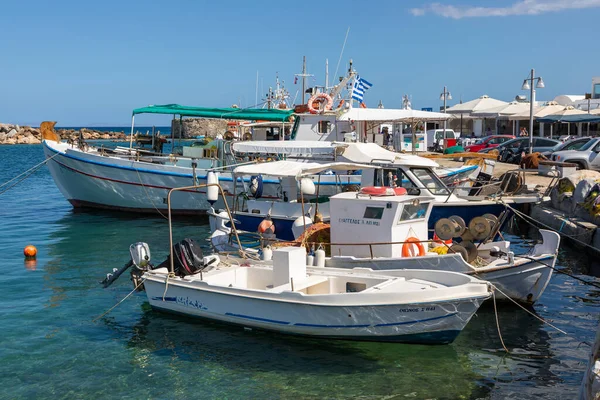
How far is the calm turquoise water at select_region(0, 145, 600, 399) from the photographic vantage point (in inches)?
359

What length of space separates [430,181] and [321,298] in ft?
23.1

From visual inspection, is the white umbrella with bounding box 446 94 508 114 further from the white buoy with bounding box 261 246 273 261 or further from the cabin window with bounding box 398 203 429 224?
the white buoy with bounding box 261 246 273 261

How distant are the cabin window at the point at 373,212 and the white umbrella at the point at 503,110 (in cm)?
3456

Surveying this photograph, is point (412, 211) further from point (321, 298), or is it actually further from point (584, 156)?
point (584, 156)

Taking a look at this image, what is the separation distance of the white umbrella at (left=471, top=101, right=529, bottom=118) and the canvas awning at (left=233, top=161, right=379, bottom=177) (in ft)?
104

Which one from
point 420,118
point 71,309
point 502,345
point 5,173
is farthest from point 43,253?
point 5,173

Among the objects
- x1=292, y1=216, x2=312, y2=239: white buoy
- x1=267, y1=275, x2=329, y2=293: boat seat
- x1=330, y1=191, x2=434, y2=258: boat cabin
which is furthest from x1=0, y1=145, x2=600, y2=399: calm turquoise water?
x1=292, y1=216, x2=312, y2=239: white buoy

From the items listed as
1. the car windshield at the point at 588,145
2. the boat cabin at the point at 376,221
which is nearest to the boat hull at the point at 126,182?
the boat cabin at the point at 376,221

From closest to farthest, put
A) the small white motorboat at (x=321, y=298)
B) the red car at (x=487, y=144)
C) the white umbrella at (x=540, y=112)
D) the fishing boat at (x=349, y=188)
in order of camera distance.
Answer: the small white motorboat at (x=321, y=298) → the fishing boat at (x=349, y=188) → the red car at (x=487, y=144) → the white umbrella at (x=540, y=112)

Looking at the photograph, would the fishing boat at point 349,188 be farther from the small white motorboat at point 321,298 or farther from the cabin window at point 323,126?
the cabin window at point 323,126

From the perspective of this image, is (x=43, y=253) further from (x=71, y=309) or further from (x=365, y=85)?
(x=365, y=85)

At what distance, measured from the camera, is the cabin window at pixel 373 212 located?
12000 millimetres

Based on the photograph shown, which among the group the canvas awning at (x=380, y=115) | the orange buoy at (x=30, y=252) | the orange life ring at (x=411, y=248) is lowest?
the orange buoy at (x=30, y=252)

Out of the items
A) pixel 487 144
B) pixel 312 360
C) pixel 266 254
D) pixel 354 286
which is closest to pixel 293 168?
pixel 266 254
